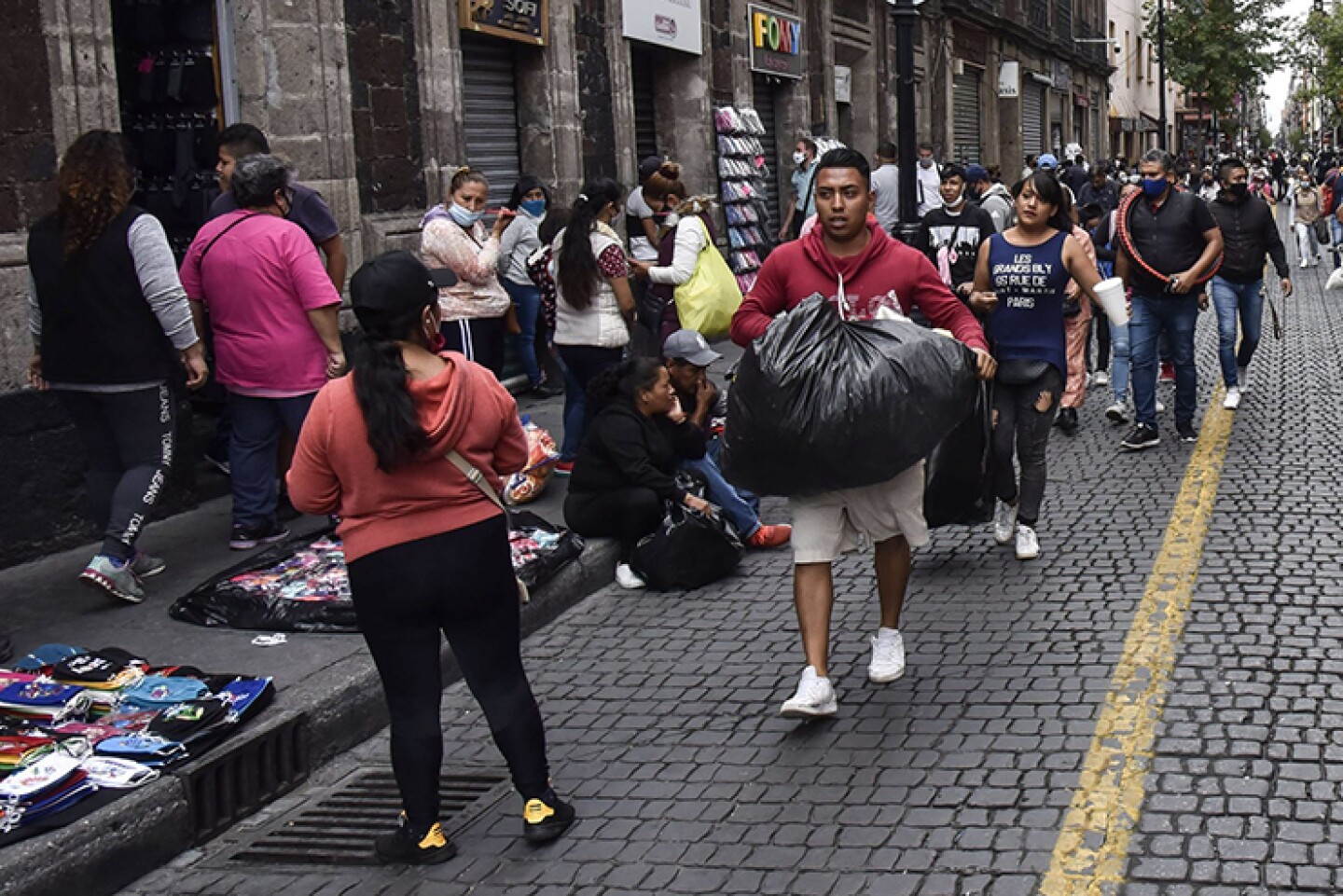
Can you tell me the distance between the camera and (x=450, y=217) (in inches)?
360

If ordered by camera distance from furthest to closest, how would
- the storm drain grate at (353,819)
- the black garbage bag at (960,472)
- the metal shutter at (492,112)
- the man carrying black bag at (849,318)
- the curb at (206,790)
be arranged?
the metal shutter at (492,112) → the black garbage bag at (960,472) → the man carrying black bag at (849,318) → the storm drain grate at (353,819) → the curb at (206,790)

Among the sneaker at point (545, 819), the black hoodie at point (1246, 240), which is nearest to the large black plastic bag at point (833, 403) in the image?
the sneaker at point (545, 819)

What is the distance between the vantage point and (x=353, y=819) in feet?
15.5

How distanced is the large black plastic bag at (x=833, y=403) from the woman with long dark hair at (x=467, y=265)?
4.29 metres

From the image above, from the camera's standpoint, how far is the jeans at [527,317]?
39.9 feet

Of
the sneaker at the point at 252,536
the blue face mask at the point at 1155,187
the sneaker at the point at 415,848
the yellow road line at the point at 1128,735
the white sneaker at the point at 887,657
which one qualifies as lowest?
the sneaker at the point at 415,848

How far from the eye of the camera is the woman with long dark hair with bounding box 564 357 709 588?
7.11 m

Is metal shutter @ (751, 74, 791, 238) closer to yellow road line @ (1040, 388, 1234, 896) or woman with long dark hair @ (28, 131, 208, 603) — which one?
yellow road line @ (1040, 388, 1234, 896)

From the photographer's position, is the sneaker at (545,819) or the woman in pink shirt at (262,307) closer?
the sneaker at (545,819)

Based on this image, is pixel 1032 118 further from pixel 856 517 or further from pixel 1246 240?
pixel 856 517

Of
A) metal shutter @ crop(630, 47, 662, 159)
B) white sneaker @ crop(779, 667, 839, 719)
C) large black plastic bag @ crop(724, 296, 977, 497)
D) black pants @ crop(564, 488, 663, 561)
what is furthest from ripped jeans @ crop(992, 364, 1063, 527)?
metal shutter @ crop(630, 47, 662, 159)

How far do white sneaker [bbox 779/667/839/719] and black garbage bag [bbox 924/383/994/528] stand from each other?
158cm

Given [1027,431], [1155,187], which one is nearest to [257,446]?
[1027,431]

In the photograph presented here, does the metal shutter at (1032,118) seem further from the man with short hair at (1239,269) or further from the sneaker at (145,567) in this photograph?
the sneaker at (145,567)
